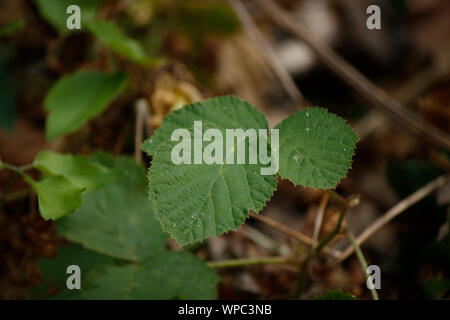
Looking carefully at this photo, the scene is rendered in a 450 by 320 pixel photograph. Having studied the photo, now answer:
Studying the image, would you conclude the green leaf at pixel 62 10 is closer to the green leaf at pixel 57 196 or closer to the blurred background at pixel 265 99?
the blurred background at pixel 265 99

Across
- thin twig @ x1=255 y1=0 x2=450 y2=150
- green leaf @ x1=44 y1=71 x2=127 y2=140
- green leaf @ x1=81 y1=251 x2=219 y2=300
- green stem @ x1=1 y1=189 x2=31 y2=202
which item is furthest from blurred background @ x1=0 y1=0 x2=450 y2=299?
green leaf @ x1=81 y1=251 x2=219 y2=300

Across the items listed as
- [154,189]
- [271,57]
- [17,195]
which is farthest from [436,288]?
[17,195]

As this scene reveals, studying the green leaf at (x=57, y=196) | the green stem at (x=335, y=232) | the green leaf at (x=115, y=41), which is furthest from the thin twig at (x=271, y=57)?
the green leaf at (x=57, y=196)

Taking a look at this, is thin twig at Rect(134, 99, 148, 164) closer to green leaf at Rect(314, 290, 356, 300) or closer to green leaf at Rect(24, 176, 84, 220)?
green leaf at Rect(24, 176, 84, 220)

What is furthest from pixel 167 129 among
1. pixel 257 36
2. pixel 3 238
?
pixel 257 36

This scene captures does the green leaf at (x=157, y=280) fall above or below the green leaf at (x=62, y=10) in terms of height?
below

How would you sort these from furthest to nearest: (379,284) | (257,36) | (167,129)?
(257,36)
(379,284)
(167,129)
